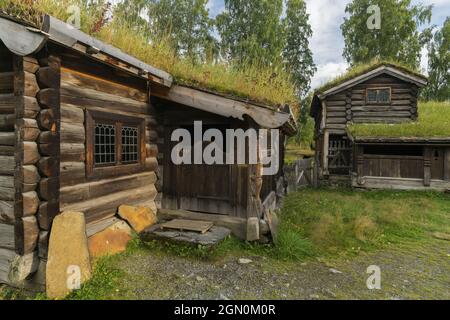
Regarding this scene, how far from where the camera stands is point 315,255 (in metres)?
5.27

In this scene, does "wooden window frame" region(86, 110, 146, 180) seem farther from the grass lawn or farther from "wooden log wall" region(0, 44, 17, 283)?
the grass lawn

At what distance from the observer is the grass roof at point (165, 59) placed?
3459mm

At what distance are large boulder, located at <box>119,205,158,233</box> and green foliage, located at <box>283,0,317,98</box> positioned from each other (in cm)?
2304

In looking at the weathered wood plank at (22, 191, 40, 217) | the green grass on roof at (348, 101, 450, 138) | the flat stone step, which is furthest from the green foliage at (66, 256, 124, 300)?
the green grass on roof at (348, 101, 450, 138)

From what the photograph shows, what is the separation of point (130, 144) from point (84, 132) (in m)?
1.17

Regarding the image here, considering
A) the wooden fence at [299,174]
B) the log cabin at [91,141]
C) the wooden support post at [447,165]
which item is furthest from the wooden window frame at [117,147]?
the wooden support post at [447,165]

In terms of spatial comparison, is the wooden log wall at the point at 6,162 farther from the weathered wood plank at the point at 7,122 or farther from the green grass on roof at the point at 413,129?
the green grass on roof at the point at 413,129

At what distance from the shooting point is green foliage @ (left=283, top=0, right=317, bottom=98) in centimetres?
2527

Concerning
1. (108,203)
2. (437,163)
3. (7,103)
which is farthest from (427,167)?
(7,103)

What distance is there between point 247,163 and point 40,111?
373 centimetres

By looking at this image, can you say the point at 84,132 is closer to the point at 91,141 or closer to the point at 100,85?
the point at 91,141

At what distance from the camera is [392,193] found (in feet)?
40.2

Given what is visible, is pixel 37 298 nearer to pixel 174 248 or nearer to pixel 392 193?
pixel 174 248

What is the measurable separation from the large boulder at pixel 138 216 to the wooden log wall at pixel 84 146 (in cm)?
17
